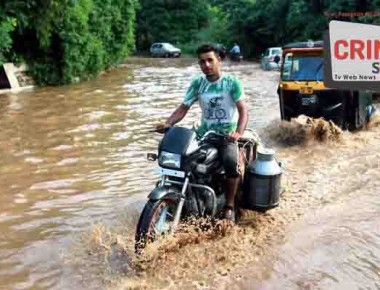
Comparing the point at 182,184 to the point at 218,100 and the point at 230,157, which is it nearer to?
the point at 230,157

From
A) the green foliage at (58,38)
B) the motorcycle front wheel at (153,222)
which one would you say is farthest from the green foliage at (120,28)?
the motorcycle front wheel at (153,222)

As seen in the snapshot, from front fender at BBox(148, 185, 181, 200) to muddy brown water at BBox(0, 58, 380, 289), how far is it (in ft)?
1.43

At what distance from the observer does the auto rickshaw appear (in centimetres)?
1052

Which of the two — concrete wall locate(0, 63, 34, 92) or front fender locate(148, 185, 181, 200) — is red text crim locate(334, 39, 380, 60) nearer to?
front fender locate(148, 185, 181, 200)

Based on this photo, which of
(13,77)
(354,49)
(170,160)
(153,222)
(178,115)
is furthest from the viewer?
(13,77)

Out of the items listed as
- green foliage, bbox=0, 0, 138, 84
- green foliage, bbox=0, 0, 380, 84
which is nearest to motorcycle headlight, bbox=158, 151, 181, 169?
green foliage, bbox=0, 0, 380, 84

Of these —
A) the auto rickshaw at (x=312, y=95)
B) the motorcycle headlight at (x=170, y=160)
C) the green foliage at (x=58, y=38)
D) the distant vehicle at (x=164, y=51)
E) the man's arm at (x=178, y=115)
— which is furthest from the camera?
the distant vehicle at (x=164, y=51)

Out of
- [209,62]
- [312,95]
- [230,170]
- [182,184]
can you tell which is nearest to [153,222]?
[182,184]

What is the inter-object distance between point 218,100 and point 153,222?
1499 mm

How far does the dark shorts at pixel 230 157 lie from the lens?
5.10 metres

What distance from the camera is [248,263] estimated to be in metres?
4.82

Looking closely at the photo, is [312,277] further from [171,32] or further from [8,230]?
[171,32]

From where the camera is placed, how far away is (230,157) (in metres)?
5.10

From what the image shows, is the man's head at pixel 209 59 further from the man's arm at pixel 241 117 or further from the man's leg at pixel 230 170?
the man's leg at pixel 230 170
